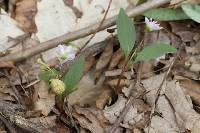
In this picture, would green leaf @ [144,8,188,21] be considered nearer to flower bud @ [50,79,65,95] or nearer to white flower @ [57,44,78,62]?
white flower @ [57,44,78,62]

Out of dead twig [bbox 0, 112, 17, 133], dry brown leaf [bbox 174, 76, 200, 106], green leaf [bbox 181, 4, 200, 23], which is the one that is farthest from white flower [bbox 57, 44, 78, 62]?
green leaf [bbox 181, 4, 200, 23]

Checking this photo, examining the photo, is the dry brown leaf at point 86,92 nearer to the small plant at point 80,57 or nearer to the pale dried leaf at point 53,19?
the small plant at point 80,57

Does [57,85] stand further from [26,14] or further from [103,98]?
[26,14]

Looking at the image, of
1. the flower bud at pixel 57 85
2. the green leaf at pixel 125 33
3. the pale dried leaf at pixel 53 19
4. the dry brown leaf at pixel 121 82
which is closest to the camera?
the flower bud at pixel 57 85

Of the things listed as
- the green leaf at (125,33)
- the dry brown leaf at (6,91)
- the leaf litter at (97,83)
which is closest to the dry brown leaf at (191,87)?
the leaf litter at (97,83)

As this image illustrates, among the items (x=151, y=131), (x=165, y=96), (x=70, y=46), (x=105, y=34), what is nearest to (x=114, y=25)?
(x=105, y=34)

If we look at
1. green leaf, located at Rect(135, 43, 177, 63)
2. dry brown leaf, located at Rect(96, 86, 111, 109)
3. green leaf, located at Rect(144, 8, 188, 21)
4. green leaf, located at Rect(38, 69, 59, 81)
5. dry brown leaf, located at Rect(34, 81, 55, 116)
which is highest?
green leaf, located at Rect(144, 8, 188, 21)

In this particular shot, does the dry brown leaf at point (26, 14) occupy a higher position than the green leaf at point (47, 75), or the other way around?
Result: the dry brown leaf at point (26, 14)

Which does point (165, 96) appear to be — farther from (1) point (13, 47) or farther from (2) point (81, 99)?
(1) point (13, 47)
